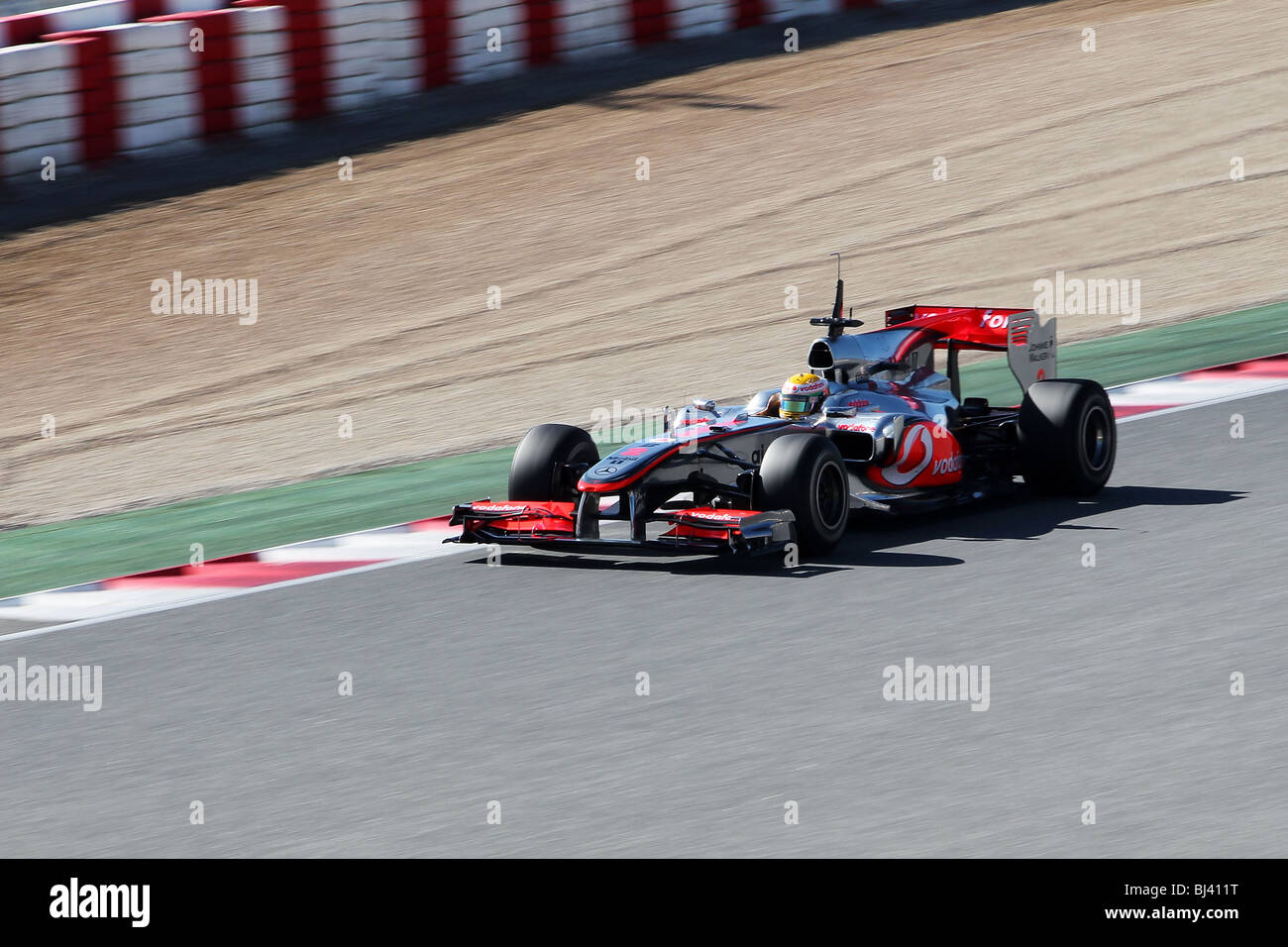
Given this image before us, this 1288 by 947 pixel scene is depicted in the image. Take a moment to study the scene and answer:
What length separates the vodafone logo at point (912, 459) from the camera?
29.7 feet

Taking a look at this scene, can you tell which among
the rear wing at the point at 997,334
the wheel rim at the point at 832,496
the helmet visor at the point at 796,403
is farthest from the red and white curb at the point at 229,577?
the rear wing at the point at 997,334

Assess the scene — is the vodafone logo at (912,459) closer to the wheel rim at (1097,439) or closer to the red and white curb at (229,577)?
the wheel rim at (1097,439)

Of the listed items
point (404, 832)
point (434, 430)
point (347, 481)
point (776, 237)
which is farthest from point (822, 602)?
point (776, 237)

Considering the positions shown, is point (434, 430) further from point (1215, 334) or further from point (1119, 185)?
point (1119, 185)

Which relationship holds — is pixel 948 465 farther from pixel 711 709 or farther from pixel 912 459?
pixel 711 709

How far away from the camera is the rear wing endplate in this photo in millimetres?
9805

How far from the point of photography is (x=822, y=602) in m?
7.91

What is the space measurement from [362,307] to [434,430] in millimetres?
3243

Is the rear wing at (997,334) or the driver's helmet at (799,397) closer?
the driver's helmet at (799,397)

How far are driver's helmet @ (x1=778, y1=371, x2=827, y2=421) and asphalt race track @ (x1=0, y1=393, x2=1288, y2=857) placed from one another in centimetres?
66

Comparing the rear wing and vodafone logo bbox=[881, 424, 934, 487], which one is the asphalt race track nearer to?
vodafone logo bbox=[881, 424, 934, 487]

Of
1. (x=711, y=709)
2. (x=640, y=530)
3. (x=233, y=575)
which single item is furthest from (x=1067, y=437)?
(x=233, y=575)

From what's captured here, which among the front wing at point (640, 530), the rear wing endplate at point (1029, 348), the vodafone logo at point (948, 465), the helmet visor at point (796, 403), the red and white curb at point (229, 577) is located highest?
the rear wing endplate at point (1029, 348)

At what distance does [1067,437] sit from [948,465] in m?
0.58
